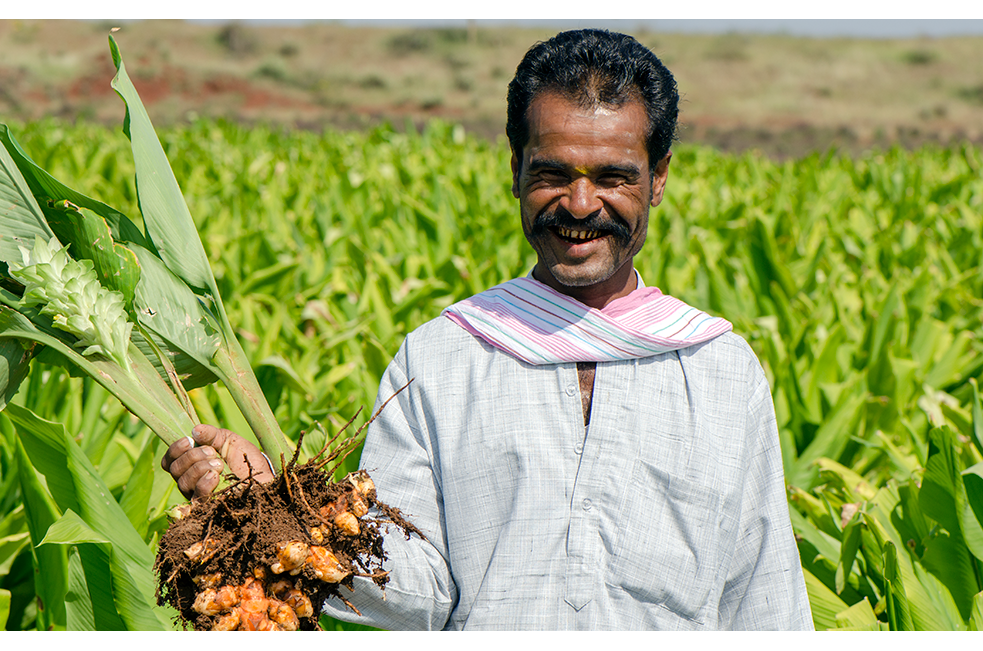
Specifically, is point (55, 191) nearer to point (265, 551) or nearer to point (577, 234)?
point (265, 551)

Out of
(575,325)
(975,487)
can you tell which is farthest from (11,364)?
(975,487)

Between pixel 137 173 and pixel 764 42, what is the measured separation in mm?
45298

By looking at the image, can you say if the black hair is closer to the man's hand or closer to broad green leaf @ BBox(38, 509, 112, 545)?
the man's hand

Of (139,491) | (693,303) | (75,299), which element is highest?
(75,299)

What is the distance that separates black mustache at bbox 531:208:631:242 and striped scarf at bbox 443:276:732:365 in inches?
4.6

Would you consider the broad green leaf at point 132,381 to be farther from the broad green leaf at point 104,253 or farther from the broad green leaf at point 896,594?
the broad green leaf at point 896,594

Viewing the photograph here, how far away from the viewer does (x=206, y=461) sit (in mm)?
1054

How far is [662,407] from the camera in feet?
4.05

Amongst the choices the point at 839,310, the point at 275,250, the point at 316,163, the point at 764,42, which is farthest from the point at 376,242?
the point at 764,42

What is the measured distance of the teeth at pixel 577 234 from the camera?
4.01ft

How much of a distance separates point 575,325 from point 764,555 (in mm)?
452

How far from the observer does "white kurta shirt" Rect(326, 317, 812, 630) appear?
117 cm

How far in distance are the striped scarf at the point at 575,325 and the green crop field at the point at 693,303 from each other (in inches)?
17.6

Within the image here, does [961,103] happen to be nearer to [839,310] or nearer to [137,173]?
[839,310]
